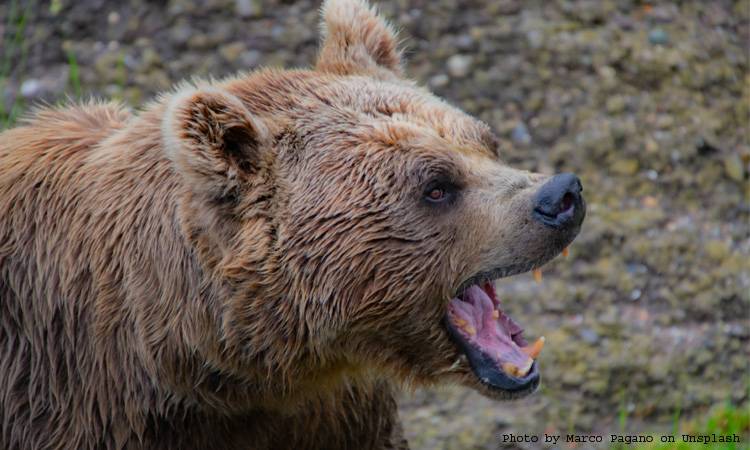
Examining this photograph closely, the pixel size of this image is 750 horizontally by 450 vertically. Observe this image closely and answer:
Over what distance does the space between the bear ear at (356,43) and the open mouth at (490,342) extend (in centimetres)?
104

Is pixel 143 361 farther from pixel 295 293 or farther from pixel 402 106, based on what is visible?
pixel 402 106

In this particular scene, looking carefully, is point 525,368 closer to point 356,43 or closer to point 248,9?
point 356,43

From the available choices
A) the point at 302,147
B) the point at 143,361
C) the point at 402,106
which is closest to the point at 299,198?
the point at 302,147

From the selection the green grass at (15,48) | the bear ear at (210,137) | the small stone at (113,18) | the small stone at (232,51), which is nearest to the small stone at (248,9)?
the small stone at (232,51)

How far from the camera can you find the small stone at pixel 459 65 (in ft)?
24.6

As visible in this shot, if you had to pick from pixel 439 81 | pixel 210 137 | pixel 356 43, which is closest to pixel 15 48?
pixel 439 81

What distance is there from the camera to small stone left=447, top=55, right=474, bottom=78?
751 centimetres

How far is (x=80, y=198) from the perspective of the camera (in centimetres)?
452

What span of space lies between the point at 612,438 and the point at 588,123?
2135mm

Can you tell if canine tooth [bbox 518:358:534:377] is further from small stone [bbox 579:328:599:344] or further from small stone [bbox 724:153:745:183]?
small stone [bbox 724:153:745:183]

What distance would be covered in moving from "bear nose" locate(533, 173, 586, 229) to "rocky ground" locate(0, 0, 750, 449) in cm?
234

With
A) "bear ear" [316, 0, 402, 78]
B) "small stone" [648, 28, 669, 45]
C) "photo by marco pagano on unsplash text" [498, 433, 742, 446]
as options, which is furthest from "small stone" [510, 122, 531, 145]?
"bear ear" [316, 0, 402, 78]

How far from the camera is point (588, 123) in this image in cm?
734

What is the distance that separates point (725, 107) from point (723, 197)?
71cm
